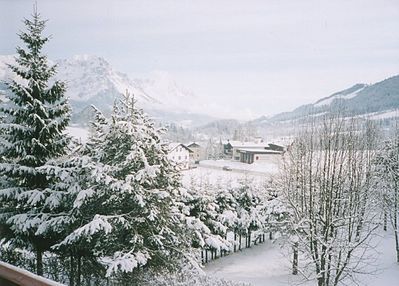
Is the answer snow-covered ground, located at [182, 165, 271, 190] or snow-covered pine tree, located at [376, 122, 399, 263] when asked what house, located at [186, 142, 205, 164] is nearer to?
snow-covered ground, located at [182, 165, 271, 190]

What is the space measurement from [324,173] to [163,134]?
3925 millimetres

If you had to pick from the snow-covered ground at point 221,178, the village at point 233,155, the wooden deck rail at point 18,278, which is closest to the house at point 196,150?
the village at point 233,155

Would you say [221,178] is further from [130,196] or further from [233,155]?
[233,155]

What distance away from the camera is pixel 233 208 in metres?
17.2

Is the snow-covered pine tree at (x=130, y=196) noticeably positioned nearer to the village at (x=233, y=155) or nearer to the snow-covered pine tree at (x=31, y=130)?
the snow-covered pine tree at (x=31, y=130)

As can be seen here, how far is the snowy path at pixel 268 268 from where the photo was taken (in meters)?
12.4

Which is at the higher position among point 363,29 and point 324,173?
point 363,29

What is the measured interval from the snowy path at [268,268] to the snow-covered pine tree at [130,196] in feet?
18.3

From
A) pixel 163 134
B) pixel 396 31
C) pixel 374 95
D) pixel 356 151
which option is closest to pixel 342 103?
pixel 356 151

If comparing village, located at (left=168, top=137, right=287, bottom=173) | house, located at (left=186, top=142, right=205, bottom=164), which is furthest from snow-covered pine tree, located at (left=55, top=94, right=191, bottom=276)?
house, located at (left=186, top=142, right=205, bottom=164)

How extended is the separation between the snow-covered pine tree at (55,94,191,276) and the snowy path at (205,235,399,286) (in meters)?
5.56

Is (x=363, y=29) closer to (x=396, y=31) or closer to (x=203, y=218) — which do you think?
(x=396, y=31)

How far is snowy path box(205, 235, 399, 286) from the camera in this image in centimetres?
1241

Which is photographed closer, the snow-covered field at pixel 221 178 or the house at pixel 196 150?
the snow-covered field at pixel 221 178
